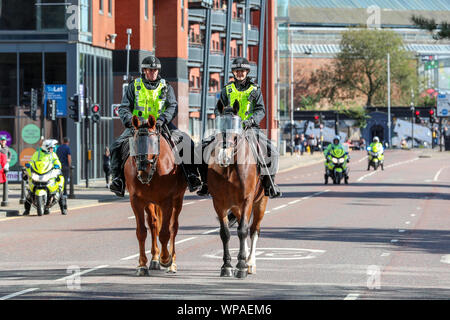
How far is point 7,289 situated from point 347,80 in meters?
141

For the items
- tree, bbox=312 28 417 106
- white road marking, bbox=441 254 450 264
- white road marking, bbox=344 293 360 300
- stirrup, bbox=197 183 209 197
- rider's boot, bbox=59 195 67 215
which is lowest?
rider's boot, bbox=59 195 67 215

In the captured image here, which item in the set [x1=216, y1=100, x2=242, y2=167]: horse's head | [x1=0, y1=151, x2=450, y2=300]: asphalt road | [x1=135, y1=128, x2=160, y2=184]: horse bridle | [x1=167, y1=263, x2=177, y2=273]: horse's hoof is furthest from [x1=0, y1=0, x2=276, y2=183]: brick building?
[x1=216, y1=100, x2=242, y2=167]: horse's head

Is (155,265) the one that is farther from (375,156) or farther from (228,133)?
(375,156)

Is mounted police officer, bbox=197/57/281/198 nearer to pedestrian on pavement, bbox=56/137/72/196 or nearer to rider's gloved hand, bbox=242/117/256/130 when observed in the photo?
rider's gloved hand, bbox=242/117/256/130

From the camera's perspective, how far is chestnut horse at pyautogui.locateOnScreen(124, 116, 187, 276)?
45.8ft

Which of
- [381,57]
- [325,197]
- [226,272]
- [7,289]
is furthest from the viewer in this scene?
[381,57]

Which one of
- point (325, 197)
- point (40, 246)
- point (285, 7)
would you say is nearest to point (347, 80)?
point (285, 7)

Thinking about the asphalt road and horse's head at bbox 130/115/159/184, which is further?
horse's head at bbox 130/115/159/184

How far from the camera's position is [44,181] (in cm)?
2845

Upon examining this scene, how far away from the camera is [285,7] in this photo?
109 m

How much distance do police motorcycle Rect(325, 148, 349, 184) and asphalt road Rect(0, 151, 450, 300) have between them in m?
15.7

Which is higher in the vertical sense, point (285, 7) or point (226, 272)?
point (285, 7)

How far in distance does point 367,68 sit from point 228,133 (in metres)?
139

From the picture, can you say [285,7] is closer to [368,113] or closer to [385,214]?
[368,113]
